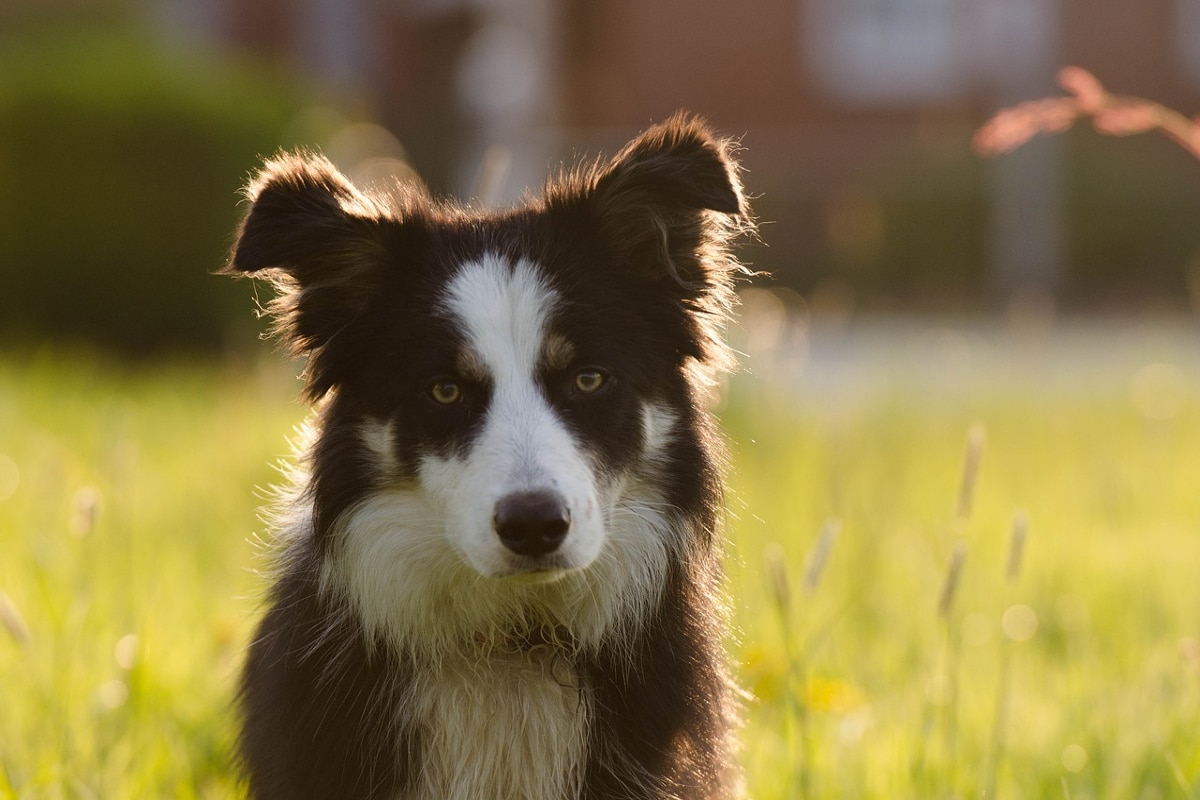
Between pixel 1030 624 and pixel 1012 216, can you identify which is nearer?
pixel 1030 624

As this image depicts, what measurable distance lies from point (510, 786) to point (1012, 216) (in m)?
16.2

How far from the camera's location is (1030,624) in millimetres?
4629

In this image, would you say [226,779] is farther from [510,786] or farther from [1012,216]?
[1012,216]

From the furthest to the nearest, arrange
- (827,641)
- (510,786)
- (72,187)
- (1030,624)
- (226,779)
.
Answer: (72,187)
(1030,624)
(827,641)
(226,779)
(510,786)

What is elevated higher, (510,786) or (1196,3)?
(1196,3)

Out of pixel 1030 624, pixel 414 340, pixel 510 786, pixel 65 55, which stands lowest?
pixel 1030 624

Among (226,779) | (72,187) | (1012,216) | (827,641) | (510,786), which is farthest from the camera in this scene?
(1012,216)

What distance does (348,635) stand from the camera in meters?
2.89

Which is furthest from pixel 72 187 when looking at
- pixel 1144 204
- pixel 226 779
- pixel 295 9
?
pixel 1144 204

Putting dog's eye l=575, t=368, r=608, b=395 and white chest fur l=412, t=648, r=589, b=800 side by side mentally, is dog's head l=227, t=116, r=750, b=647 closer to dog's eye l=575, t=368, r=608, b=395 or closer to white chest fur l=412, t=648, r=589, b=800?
dog's eye l=575, t=368, r=608, b=395

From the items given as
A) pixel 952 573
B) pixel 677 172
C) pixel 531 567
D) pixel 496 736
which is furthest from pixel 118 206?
pixel 952 573

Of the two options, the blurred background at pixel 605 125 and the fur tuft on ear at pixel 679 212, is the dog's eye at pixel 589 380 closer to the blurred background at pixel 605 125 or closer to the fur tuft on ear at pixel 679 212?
the fur tuft on ear at pixel 679 212

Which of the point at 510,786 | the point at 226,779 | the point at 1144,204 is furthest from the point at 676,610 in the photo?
the point at 1144,204

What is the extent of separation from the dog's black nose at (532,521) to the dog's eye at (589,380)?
1.31 ft
